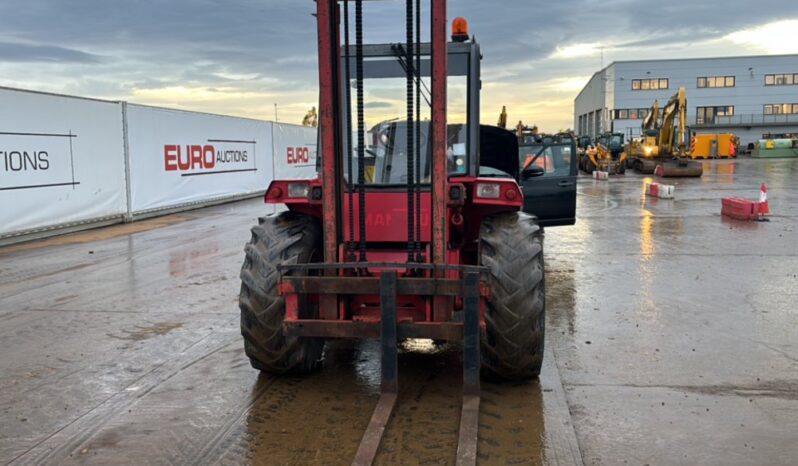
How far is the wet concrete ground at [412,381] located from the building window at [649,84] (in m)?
71.3

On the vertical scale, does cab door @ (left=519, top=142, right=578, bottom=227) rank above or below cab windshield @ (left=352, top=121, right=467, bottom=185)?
below

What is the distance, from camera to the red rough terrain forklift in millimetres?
4391

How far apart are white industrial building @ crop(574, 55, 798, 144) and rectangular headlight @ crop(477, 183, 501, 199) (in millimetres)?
74792

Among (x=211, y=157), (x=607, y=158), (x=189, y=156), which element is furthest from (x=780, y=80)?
(x=189, y=156)

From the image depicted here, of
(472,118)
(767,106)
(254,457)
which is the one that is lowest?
(254,457)

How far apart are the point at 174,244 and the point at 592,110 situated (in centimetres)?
8391

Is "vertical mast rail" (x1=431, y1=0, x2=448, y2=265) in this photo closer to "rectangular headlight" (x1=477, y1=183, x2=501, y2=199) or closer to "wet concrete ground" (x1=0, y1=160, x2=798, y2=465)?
"rectangular headlight" (x1=477, y1=183, x2=501, y2=199)

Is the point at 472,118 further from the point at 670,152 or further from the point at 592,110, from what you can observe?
the point at 592,110

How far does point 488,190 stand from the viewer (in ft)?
15.8

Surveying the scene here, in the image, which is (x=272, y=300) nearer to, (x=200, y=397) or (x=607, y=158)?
(x=200, y=397)

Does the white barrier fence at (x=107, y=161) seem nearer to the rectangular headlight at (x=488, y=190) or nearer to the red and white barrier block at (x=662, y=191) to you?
the rectangular headlight at (x=488, y=190)

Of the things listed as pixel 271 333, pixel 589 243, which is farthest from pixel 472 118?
pixel 589 243

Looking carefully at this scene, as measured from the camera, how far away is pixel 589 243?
12.2m

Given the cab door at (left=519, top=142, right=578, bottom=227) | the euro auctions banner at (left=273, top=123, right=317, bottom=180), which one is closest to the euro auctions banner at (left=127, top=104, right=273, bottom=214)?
the euro auctions banner at (left=273, top=123, right=317, bottom=180)
